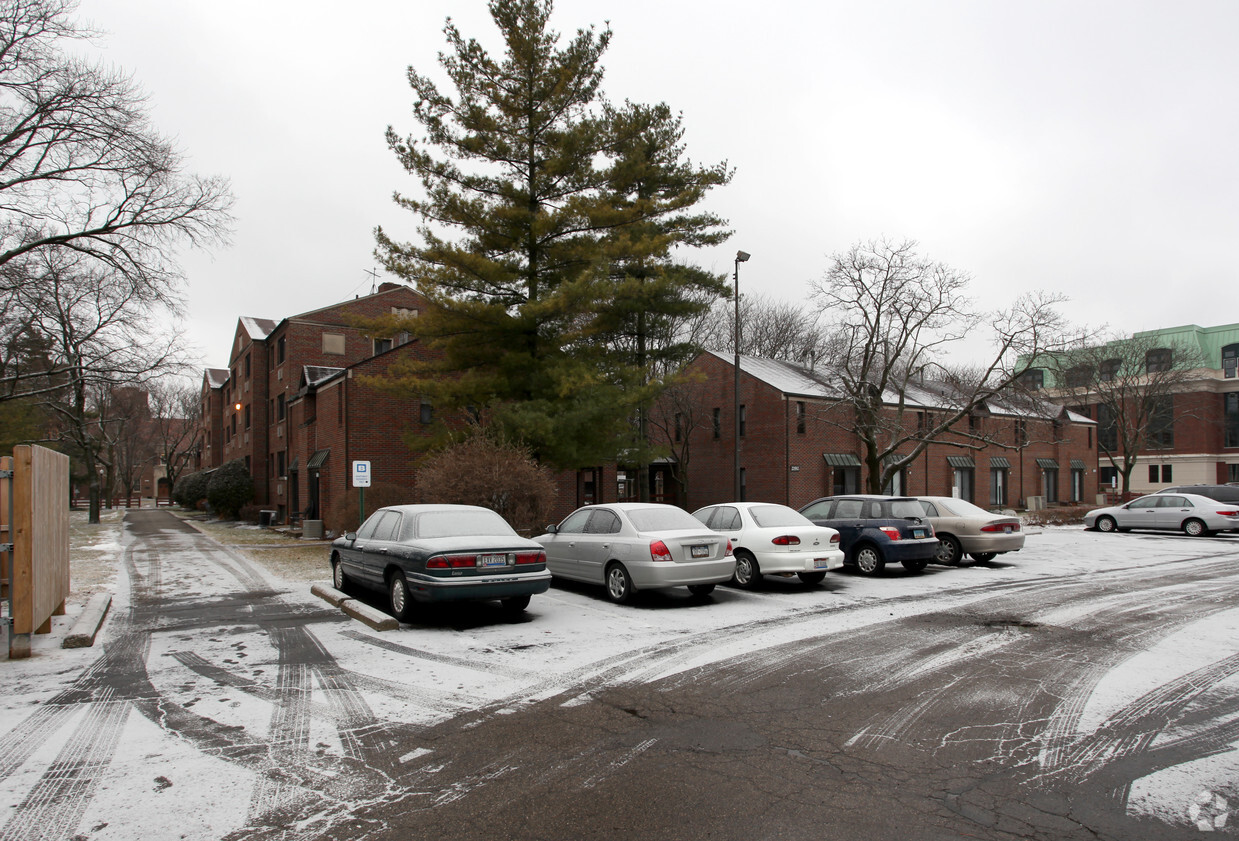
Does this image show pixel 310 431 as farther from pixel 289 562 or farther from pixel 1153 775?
pixel 1153 775

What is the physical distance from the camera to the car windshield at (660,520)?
11172mm

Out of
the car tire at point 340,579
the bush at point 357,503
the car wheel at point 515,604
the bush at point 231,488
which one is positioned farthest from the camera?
the bush at point 231,488

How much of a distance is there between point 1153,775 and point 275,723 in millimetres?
5846

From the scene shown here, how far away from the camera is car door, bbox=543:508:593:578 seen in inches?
476

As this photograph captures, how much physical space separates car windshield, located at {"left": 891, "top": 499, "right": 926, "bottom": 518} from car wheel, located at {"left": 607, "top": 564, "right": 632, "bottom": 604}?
20.5 feet

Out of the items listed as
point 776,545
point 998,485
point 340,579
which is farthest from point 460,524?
point 998,485

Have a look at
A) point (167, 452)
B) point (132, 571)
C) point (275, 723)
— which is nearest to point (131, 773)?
point (275, 723)

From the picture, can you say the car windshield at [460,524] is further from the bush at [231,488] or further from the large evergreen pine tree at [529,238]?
the bush at [231,488]

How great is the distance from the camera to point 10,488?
24.7ft

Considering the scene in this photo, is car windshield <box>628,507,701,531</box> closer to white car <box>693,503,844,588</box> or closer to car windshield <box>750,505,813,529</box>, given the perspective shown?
white car <box>693,503,844,588</box>

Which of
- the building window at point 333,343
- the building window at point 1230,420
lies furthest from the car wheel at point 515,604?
the building window at point 1230,420

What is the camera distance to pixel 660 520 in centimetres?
1135

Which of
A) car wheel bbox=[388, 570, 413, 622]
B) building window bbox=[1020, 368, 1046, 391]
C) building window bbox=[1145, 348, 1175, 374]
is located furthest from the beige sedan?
building window bbox=[1145, 348, 1175, 374]

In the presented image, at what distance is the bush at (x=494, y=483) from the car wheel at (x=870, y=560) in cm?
670
